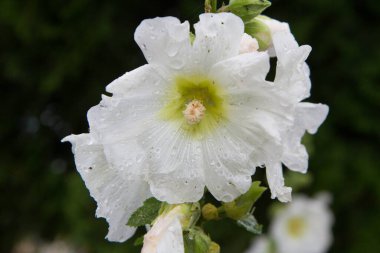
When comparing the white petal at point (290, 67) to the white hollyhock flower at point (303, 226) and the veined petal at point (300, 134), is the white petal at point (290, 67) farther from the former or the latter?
the white hollyhock flower at point (303, 226)

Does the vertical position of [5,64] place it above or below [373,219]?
above

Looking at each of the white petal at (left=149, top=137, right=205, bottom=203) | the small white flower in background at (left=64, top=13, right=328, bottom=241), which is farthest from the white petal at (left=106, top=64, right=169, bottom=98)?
the white petal at (left=149, top=137, right=205, bottom=203)

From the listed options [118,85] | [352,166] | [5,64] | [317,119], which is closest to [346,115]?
[352,166]

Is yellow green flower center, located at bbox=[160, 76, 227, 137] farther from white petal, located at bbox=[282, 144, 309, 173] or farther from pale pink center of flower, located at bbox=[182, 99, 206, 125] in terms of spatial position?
white petal, located at bbox=[282, 144, 309, 173]

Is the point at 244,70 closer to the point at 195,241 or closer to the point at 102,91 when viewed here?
the point at 195,241

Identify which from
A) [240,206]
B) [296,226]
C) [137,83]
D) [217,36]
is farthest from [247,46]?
[296,226]

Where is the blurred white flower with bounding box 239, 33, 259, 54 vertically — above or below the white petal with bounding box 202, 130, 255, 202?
above

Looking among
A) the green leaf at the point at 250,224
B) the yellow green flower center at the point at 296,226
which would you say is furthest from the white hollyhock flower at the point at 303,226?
the green leaf at the point at 250,224

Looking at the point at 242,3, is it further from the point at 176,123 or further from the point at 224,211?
the point at 224,211
